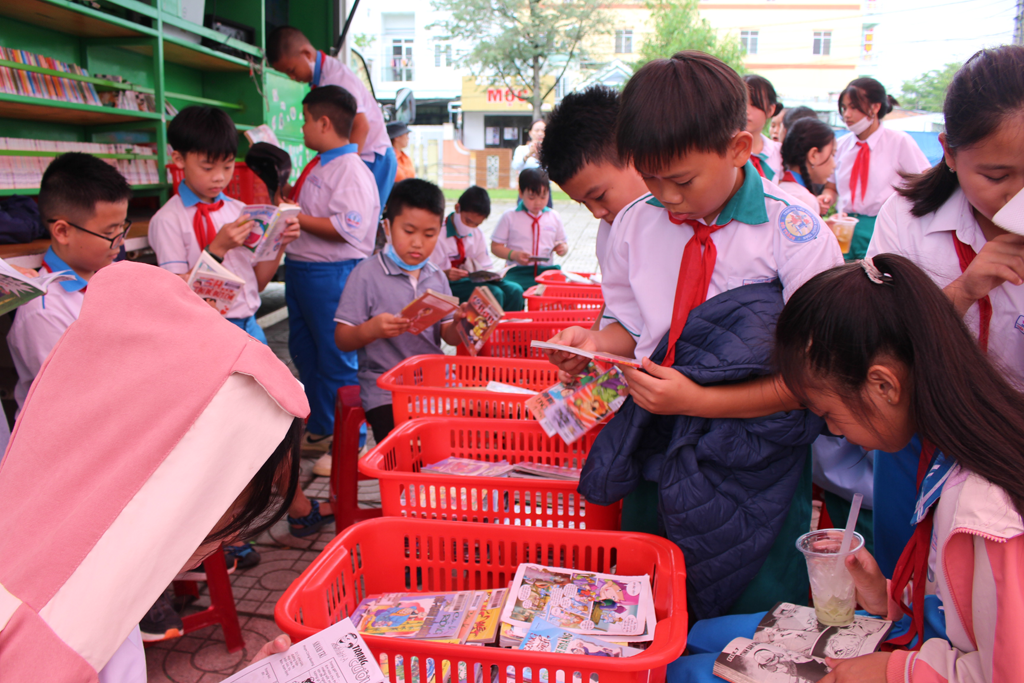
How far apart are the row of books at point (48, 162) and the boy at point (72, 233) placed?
0.93 m

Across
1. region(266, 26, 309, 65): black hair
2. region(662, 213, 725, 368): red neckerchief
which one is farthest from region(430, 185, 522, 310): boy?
region(662, 213, 725, 368): red neckerchief

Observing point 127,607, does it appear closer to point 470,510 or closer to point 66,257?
point 470,510

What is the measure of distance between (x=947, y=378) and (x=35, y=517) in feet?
3.83

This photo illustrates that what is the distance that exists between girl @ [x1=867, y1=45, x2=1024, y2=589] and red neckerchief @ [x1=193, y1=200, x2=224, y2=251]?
8.49 feet

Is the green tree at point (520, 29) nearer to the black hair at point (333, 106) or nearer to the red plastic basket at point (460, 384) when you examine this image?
the black hair at point (333, 106)

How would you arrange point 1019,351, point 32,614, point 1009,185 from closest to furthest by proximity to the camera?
point 32,614, point 1009,185, point 1019,351

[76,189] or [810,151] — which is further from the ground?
[810,151]

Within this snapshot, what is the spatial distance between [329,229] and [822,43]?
36.7 metres

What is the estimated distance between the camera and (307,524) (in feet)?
9.55

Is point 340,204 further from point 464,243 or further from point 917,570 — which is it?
point 917,570

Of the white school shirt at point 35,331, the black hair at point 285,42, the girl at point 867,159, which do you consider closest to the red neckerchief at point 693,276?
the white school shirt at point 35,331

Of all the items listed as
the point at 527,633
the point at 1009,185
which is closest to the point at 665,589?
the point at 527,633

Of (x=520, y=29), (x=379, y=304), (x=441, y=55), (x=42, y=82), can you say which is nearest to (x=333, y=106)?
(x=379, y=304)

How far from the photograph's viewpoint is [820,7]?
3259cm
